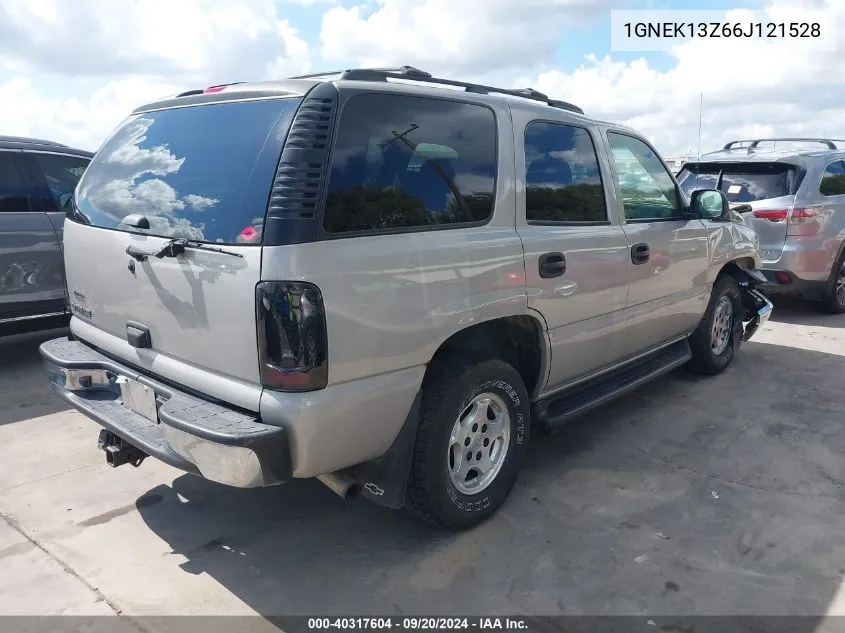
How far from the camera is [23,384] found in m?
5.35

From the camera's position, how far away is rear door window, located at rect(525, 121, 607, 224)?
3.45 m

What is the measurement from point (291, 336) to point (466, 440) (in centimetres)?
117

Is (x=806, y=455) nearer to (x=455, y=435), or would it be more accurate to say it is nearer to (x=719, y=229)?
(x=719, y=229)

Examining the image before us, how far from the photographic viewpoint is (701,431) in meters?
4.49

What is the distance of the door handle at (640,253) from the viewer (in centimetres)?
409

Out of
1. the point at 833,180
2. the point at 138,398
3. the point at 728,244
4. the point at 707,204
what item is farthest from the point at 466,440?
the point at 833,180

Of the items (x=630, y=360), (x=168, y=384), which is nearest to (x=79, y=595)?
(x=168, y=384)

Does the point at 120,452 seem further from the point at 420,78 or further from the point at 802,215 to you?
the point at 802,215

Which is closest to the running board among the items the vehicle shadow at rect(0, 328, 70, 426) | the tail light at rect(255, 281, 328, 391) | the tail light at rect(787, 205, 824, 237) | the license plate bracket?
the tail light at rect(255, 281, 328, 391)

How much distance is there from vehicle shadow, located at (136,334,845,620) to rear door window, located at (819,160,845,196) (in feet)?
12.8

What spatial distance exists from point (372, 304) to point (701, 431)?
2.87 metres

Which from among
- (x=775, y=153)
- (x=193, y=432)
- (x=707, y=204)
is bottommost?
(x=193, y=432)

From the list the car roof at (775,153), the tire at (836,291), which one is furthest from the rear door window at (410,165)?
the tire at (836,291)

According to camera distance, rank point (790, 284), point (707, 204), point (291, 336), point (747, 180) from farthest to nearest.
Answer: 1. point (747, 180)
2. point (790, 284)
3. point (707, 204)
4. point (291, 336)
